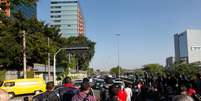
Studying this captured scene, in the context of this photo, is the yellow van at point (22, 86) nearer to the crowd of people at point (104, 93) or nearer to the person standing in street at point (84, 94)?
the crowd of people at point (104, 93)

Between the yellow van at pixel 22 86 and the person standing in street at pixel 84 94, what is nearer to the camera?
the person standing in street at pixel 84 94

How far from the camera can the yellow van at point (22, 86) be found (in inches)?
1640

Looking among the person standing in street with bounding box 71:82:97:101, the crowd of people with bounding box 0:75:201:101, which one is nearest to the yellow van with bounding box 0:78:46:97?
the crowd of people with bounding box 0:75:201:101

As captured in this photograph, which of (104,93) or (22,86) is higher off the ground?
(104,93)

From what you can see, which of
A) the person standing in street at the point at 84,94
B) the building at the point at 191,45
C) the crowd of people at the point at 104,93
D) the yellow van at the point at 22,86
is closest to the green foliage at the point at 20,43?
the yellow van at the point at 22,86

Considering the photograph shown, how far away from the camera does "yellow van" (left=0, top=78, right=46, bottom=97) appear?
41656 mm

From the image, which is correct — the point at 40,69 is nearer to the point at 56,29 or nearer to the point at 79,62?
the point at 56,29

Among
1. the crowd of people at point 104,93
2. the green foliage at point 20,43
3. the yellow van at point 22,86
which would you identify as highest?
the green foliage at point 20,43

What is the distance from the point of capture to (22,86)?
1689 inches

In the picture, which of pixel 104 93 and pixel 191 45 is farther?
pixel 191 45

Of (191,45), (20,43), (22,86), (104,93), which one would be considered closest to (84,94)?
(104,93)

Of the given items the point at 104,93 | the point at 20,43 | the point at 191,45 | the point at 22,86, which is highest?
the point at 191,45

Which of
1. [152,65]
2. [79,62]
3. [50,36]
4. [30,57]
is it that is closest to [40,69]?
[30,57]

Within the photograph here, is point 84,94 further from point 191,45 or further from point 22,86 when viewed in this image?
point 191,45
